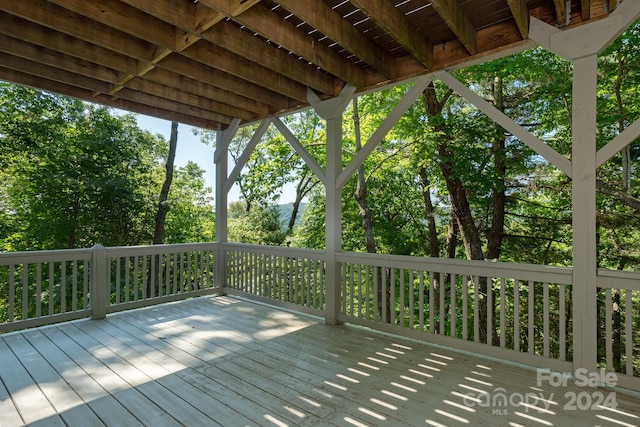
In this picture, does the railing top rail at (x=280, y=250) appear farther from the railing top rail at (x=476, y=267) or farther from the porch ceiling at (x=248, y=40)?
the porch ceiling at (x=248, y=40)

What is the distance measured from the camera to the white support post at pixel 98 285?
4047mm

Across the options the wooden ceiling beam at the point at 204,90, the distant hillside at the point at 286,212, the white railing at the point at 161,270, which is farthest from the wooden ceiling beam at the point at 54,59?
the distant hillside at the point at 286,212

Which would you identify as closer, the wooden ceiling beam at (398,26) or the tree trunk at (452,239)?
the wooden ceiling beam at (398,26)

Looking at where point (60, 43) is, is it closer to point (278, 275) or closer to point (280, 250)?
point (280, 250)

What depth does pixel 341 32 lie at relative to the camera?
2.70 metres

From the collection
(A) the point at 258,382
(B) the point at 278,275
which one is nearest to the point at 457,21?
(A) the point at 258,382

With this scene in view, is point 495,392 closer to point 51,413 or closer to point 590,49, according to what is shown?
point 590,49

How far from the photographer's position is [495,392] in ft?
7.65

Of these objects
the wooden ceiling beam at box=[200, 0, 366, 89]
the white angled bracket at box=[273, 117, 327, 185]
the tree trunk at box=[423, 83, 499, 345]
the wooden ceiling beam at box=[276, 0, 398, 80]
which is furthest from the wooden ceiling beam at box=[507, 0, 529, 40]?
the tree trunk at box=[423, 83, 499, 345]

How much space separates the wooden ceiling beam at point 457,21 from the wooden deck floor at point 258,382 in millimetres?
2612

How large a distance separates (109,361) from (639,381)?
4.05 meters

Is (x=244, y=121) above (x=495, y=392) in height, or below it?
above

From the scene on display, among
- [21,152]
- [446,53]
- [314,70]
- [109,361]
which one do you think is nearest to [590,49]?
[446,53]

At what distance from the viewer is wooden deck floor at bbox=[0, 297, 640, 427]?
2.03 meters
